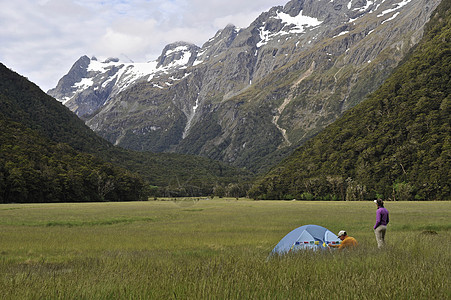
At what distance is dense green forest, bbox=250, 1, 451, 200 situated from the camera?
95.2 m

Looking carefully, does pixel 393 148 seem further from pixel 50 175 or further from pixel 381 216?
pixel 381 216

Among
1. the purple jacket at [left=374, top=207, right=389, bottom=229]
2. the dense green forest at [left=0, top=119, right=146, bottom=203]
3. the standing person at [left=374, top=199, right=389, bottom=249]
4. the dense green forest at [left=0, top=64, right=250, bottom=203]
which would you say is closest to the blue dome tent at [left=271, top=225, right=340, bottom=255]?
the standing person at [left=374, top=199, right=389, bottom=249]

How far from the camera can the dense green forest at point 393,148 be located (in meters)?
95.2

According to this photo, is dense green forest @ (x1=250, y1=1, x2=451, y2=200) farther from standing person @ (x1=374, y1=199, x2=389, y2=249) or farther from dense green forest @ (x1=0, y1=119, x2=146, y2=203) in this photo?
standing person @ (x1=374, y1=199, x2=389, y2=249)

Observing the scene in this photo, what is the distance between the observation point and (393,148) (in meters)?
110

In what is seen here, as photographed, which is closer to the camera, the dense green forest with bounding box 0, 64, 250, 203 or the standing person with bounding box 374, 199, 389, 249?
the standing person with bounding box 374, 199, 389, 249

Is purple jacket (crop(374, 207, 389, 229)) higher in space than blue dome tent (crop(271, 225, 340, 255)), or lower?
higher

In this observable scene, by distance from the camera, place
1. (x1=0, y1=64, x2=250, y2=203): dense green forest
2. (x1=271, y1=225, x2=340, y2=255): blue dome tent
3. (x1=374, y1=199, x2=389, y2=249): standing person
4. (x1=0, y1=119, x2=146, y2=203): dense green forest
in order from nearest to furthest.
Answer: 1. (x1=374, y1=199, x2=389, y2=249): standing person
2. (x1=271, y1=225, x2=340, y2=255): blue dome tent
3. (x1=0, y1=119, x2=146, y2=203): dense green forest
4. (x1=0, y1=64, x2=250, y2=203): dense green forest

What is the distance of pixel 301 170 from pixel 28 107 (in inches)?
5656

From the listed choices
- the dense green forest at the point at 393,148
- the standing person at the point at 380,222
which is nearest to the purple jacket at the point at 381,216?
the standing person at the point at 380,222

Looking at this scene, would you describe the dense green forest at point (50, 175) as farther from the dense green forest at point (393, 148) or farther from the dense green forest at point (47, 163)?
the dense green forest at point (393, 148)

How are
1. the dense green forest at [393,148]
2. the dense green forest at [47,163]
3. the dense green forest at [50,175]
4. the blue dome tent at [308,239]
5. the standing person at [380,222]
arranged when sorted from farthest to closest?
the dense green forest at [393,148] → the dense green forest at [47,163] → the dense green forest at [50,175] → the blue dome tent at [308,239] → the standing person at [380,222]

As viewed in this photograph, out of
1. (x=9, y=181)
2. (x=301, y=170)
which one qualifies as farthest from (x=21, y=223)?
(x=301, y=170)

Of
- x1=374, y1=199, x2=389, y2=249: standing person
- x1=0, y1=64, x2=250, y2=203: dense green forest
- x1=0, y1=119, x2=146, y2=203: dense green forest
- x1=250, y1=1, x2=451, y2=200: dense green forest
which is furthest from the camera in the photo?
x1=250, y1=1, x2=451, y2=200: dense green forest
